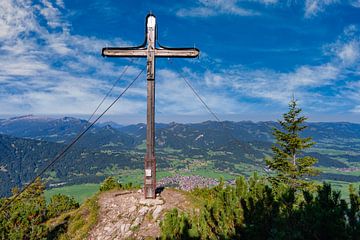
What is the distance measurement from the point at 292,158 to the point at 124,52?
21.3 m

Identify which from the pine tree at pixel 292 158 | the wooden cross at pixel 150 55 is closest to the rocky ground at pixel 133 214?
the wooden cross at pixel 150 55

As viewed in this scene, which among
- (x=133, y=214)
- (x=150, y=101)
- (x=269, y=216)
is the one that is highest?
(x=150, y=101)

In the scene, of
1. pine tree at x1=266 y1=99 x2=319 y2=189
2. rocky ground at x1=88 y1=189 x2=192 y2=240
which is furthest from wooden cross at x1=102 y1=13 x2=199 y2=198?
pine tree at x1=266 y1=99 x2=319 y2=189

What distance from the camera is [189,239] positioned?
5.90m

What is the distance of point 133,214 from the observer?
12.4 m

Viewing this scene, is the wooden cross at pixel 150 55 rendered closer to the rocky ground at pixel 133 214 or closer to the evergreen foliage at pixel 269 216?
the rocky ground at pixel 133 214

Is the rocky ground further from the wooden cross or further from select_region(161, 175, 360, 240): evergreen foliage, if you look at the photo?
select_region(161, 175, 360, 240): evergreen foliage

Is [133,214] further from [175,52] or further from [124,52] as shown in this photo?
[175,52]

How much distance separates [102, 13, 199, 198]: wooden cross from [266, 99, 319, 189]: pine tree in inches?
643

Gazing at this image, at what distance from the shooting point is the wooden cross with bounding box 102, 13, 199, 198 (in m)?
13.0

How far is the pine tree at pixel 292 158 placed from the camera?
2577 centimetres

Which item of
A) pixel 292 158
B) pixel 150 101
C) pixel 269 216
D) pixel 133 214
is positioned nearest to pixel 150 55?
pixel 150 101

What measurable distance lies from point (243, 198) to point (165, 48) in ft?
28.6

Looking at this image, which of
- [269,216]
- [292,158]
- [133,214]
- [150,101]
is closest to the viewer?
[269,216]
